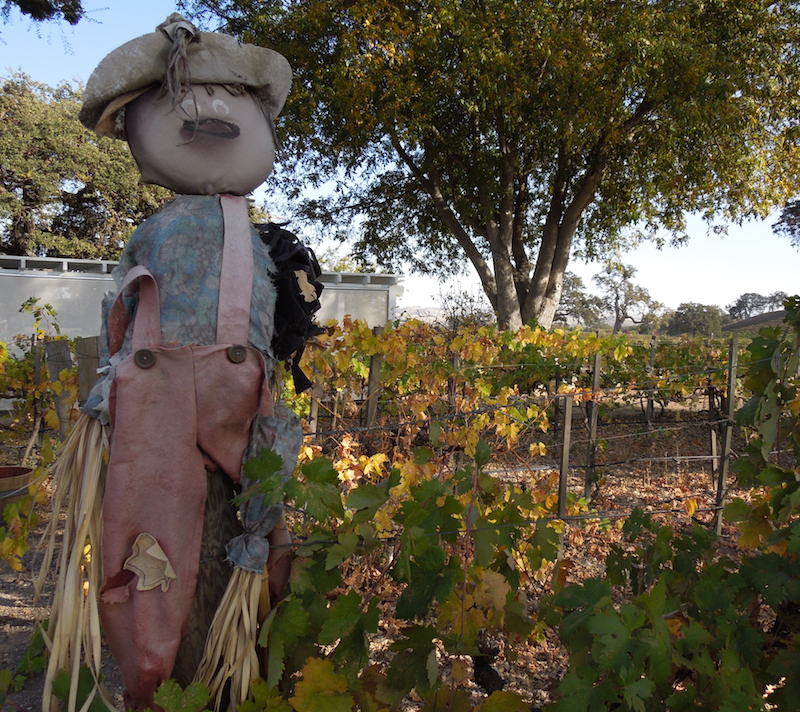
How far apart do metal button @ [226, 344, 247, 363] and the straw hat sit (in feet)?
2.12

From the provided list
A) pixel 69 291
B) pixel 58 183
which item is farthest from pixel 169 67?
pixel 58 183

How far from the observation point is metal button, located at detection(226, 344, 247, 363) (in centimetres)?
135

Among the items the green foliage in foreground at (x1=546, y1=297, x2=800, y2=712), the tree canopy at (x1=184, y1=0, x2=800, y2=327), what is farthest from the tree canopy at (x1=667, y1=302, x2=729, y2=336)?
the green foliage in foreground at (x1=546, y1=297, x2=800, y2=712)

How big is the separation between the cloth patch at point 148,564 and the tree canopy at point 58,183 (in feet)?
71.9

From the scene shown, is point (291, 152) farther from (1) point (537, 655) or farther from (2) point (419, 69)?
(1) point (537, 655)

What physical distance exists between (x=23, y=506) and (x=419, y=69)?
9977 mm

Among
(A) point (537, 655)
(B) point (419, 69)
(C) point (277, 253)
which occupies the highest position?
(B) point (419, 69)

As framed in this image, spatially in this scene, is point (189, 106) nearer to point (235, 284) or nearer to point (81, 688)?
point (235, 284)

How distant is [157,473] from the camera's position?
1.29m

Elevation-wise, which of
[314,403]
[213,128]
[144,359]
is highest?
[213,128]

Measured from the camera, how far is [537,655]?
305 centimetres

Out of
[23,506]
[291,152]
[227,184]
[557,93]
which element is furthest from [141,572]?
[291,152]

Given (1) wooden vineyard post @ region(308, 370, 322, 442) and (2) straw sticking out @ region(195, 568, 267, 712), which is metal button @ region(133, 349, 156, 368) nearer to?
(2) straw sticking out @ region(195, 568, 267, 712)

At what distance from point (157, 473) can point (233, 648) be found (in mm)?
400
